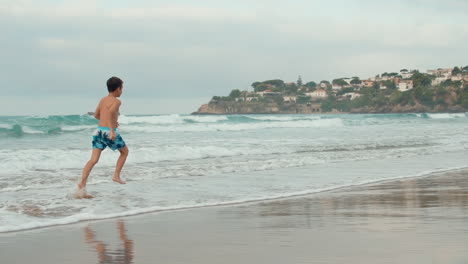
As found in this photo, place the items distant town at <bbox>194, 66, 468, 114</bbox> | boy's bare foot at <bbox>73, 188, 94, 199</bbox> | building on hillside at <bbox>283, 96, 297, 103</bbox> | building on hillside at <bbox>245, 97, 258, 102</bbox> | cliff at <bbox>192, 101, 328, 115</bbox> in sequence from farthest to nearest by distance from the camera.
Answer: building on hillside at <bbox>283, 96, 297, 103</bbox>
building on hillside at <bbox>245, 97, 258, 102</bbox>
cliff at <bbox>192, 101, 328, 115</bbox>
distant town at <bbox>194, 66, 468, 114</bbox>
boy's bare foot at <bbox>73, 188, 94, 199</bbox>

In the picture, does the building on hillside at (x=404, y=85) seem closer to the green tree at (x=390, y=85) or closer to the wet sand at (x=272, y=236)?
the green tree at (x=390, y=85)

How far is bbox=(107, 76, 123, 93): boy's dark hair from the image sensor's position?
8.74m

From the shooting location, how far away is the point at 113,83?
8.75 meters

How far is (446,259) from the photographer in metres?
4.63

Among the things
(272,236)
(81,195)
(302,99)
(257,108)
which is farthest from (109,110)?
(302,99)

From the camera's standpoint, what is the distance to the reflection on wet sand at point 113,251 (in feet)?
15.9

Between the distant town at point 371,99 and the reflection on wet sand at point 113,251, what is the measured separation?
155 metres

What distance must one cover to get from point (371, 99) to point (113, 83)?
560 ft

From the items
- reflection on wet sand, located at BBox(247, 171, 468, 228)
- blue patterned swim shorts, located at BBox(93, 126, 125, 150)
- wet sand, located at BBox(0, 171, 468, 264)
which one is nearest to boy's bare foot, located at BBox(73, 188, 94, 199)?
blue patterned swim shorts, located at BBox(93, 126, 125, 150)

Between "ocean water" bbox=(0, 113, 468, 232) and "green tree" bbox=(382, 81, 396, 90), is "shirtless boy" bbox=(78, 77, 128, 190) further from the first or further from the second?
"green tree" bbox=(382, 81, 396, 90)

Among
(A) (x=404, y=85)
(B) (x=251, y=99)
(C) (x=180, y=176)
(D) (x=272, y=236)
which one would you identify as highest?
(A) (x=404, y=85)

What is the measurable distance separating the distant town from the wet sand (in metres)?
152

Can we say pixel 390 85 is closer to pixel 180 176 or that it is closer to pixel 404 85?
pixel 404 85

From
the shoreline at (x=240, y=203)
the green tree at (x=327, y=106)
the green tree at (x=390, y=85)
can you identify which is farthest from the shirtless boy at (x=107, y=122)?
the green tree at (x=390, y=85)
